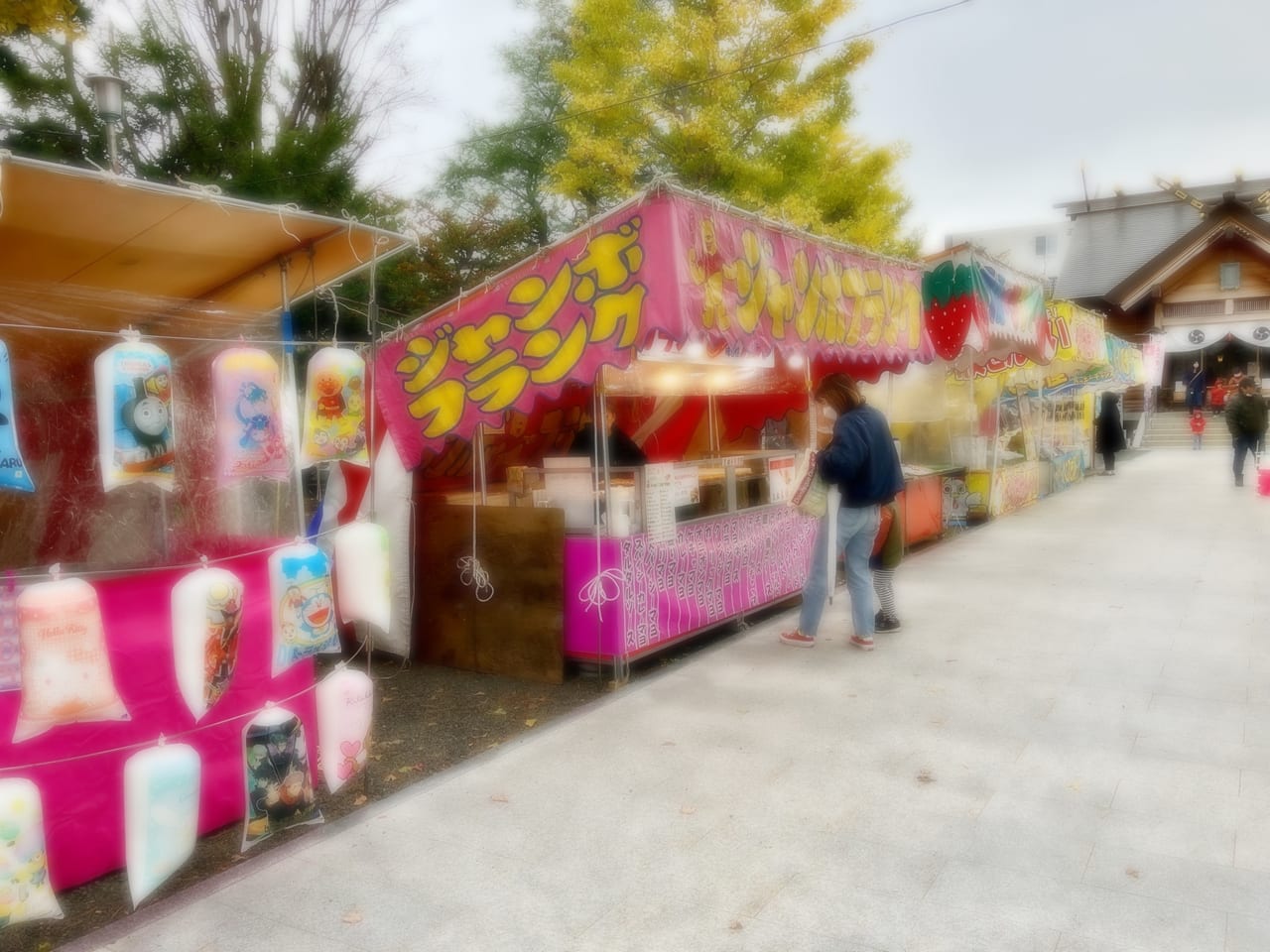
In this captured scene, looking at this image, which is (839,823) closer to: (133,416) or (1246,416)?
(133,416)

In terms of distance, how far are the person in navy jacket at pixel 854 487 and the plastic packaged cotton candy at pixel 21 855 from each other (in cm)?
447

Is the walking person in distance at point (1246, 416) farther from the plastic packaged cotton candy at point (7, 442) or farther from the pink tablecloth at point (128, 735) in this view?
the plastic packaged cotton candy at point (7, 442)

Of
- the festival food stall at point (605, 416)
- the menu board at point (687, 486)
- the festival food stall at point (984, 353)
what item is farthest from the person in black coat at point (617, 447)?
the festival food stall at point (984, 353)

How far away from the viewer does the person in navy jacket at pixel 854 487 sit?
5.77 metres

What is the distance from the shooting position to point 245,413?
3.62m

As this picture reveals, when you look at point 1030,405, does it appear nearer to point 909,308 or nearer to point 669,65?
point 909,308

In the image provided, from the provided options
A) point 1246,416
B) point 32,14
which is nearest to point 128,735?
point 32,14

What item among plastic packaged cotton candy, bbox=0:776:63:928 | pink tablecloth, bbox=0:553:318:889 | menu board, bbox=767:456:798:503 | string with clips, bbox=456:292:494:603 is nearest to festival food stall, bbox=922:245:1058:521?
menu board, bbox=767:456:798:503

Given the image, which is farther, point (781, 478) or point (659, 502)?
point (781, 478)

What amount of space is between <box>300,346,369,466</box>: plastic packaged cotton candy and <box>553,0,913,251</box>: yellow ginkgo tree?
1458cm

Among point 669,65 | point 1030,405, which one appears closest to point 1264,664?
point 1030,405

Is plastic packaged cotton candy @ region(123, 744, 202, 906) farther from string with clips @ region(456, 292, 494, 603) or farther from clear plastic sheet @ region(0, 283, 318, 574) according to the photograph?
string with clips @ region(456, 292, 494, 603)

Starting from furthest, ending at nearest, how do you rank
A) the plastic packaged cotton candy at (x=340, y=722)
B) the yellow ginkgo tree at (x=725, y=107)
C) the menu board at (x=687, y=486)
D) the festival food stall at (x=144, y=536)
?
the yellow ginkgo tree at (x=725, y=107), the menu board at (x=687, y=486), the plastic packaged cotton candy at (x=340, y=722), the festival food stall at (x=144, y=536)

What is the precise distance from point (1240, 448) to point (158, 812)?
16701mm
